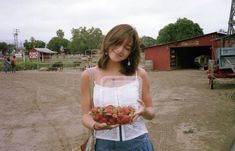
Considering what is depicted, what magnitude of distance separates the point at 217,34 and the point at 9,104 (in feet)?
69.1

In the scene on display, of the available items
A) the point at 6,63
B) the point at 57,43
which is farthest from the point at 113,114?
the point at 57,43

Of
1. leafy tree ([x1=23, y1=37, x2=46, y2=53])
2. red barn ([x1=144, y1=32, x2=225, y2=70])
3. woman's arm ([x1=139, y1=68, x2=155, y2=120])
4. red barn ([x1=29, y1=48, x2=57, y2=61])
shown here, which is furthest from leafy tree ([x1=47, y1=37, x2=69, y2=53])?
woman's arm ([x1=139, y1=68, x2=155, y2=120])

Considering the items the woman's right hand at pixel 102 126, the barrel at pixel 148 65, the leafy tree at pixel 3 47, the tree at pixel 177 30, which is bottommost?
the barrel at pixel 148 65

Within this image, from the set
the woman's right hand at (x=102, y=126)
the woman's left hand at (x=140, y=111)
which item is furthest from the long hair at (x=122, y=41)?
the woman's right hand at (x=102, y=126)

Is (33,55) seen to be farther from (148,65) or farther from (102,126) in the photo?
(102,126)

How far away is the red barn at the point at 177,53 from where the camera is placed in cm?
3200

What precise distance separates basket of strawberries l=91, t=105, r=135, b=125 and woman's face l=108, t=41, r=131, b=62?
0.31 meters

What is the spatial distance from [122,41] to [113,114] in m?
0.45

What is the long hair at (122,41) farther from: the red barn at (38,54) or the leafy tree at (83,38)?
the leafy tree at (83,38)

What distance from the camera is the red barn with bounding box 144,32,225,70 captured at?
3200 centimetres

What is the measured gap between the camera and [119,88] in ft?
7.57

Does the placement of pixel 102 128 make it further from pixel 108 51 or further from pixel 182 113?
pixel 182 113

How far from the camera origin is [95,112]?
2225 mm

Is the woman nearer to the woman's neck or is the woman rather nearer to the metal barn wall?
the woman's neck
